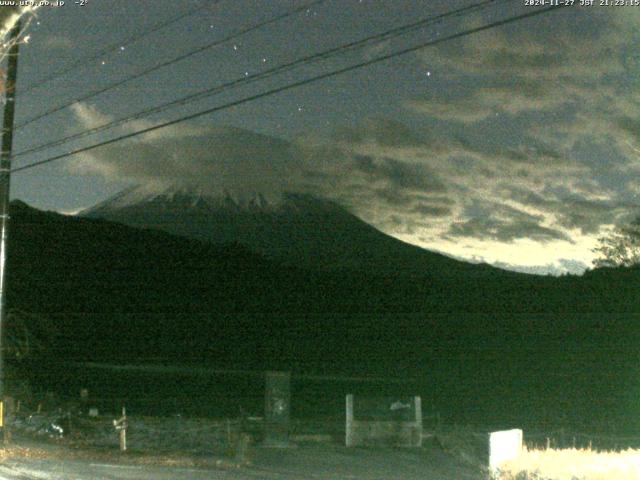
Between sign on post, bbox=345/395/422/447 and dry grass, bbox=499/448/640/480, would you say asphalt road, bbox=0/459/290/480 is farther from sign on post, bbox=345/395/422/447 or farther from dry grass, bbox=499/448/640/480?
sign on post, bbox=345/395/422/447

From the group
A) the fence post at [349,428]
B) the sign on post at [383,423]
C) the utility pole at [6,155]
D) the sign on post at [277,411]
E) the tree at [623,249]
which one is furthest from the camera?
the tree at [623,249]

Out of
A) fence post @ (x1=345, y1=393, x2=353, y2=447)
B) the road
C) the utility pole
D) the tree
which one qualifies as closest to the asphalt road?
the road

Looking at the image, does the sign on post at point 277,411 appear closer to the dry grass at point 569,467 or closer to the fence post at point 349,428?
the fence post at point 349,428

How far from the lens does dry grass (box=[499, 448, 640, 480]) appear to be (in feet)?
39.4

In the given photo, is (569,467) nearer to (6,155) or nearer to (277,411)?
(277,411)

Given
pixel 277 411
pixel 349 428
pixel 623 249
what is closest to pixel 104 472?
pixel 277 411

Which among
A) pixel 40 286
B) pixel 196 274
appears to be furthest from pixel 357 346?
pixel 196 274

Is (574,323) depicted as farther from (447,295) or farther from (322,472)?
(322,472)

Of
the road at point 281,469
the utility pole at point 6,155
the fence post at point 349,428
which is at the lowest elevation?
the road at point 281,469

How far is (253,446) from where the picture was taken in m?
21.9

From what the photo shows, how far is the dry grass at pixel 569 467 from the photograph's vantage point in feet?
39.4

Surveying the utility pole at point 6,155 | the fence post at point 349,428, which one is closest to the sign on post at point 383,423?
the fence post at point 349,428

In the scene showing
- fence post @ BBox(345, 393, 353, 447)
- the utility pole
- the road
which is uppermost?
the utility pole

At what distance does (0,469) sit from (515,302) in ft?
314
